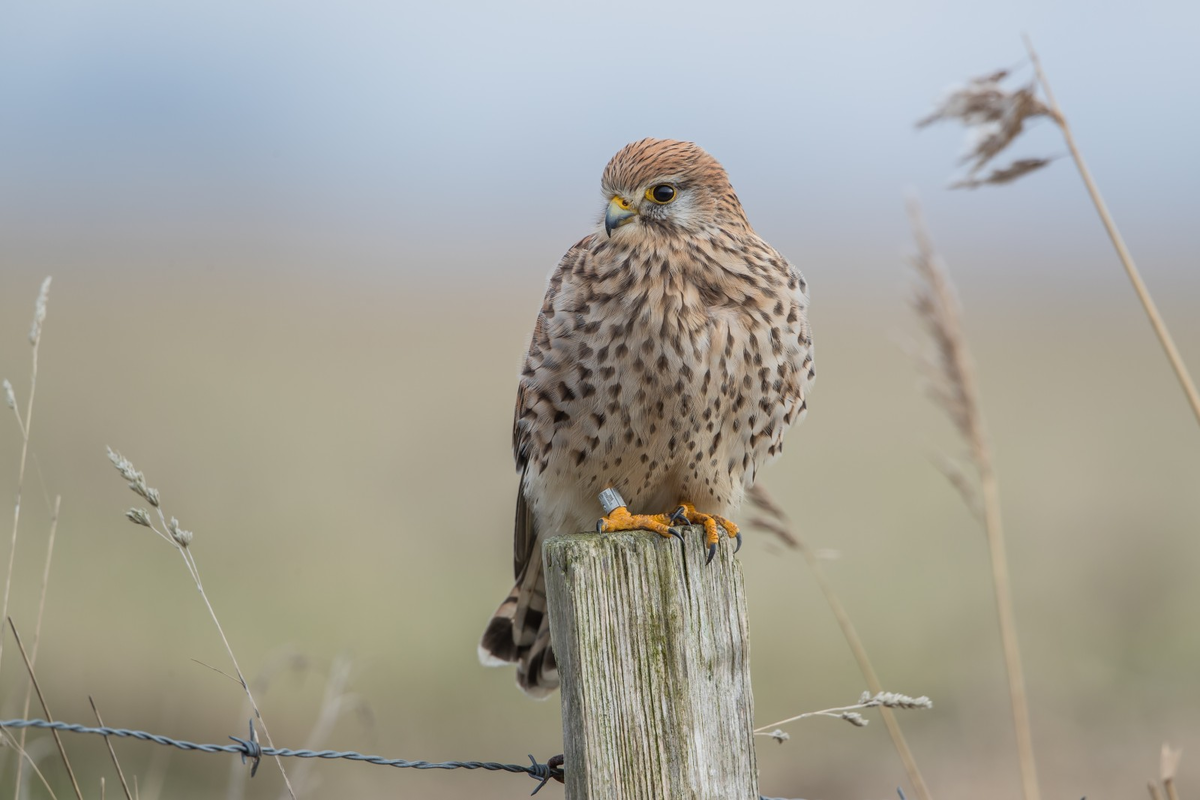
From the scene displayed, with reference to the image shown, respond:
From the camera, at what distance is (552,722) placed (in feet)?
21.2

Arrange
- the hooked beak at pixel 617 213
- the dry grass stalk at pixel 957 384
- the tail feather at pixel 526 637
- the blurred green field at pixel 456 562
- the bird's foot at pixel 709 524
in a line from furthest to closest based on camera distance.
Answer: the blurred green field at pixel 456 562, the tail feather at pixel 526 637, the hooked beak at pixel 617 213, the dry grass stalk at pixel 957 384, the bird's foot at pixel 709 524

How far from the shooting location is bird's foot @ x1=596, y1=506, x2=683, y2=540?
7.28 ft

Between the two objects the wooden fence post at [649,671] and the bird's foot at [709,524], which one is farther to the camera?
the bird's foot at [709,524]

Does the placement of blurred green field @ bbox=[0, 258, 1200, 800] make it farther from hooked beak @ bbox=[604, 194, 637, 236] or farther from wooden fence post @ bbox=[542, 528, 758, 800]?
hooked beak @ bbox=[604, 194, 637, 236]

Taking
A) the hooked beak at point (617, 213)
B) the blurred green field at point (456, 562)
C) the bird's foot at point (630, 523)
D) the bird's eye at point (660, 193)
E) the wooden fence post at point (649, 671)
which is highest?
the blurred green field at point (456, 562)

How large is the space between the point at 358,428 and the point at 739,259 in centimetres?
856

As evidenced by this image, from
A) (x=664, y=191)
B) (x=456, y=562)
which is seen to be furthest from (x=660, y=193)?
(x=456, y=562)

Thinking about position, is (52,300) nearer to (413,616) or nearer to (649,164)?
(413,616)

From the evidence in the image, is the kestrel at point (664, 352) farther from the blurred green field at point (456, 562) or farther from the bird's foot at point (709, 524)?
Answer: the blurred green field at point (456, 562)

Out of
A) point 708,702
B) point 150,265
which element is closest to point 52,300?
point 150,265

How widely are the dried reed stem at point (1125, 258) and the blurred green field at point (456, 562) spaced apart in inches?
104

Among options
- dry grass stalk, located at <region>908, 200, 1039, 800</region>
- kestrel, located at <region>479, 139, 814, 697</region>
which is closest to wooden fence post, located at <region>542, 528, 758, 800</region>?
kestrel, located at <region>479, 139, 814, 697</region>

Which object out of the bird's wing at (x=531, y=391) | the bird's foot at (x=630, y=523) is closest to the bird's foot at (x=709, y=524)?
the bird's foot at (x=630, y=523)

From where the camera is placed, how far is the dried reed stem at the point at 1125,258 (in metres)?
2.62
